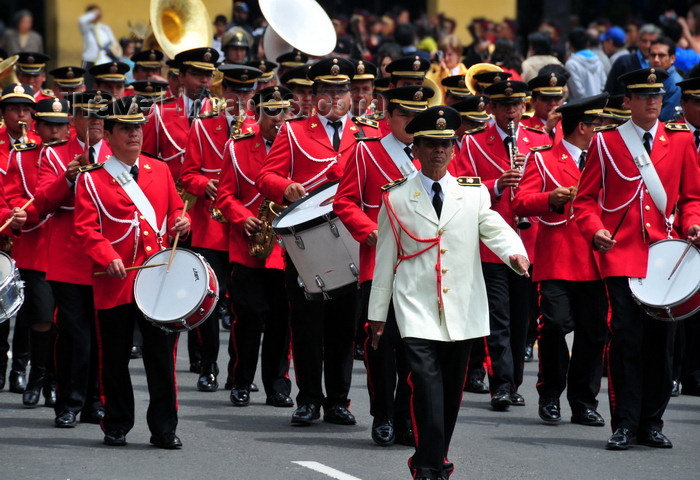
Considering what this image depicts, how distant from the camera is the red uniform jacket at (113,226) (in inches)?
363

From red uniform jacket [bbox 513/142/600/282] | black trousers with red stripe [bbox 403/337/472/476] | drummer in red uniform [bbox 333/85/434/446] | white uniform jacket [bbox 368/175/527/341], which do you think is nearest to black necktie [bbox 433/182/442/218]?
white uniform jacket [bbox 368/175/527/341]

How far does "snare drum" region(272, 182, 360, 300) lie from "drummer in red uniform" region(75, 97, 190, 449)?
0.74 metres

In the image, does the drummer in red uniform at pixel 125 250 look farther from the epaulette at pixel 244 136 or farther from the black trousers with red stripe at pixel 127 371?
the epaulette at pixel 244 136

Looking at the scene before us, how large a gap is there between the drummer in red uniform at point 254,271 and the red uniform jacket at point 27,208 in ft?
4.39

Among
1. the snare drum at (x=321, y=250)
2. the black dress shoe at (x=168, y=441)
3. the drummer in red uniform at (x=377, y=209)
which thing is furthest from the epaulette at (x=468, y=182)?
the black dress shoe at (x=168, y=441)

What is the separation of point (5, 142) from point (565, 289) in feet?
14.8

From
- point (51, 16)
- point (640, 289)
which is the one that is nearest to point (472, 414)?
point (640, 289)

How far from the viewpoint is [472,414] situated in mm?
10703

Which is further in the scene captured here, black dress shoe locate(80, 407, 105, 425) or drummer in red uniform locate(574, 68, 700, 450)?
black dress shoe locate(80, 407, 105, 425)

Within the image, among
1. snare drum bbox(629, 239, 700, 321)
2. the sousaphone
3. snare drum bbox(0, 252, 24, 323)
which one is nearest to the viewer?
snare drum bbox(629, 239, 700, 321)

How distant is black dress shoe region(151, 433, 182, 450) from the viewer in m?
9.25

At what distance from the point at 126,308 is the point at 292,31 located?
6.64 metres

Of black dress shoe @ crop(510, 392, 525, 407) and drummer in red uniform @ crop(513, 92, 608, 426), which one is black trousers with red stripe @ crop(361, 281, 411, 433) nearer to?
drummer in red uniform @ crop(513, 92, 608, 426)

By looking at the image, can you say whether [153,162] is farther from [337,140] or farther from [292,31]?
[292,31]
